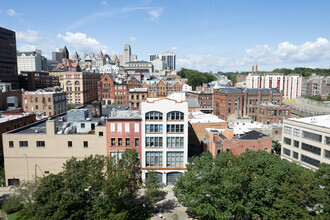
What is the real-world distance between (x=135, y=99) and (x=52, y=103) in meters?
40.3

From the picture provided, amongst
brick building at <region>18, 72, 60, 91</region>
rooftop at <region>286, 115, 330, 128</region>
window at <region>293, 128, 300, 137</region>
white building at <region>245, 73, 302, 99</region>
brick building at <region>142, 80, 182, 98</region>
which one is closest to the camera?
rooftop at <region>286, 115, 330, 128</region>

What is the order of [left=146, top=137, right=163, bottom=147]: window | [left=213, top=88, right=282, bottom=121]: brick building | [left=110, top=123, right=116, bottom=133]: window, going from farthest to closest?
[left=213, top=88, right=282, bottom=121]: brick building → [left=146, top=137, right=163, bottom=147]: window → [left=110, top=123, right=116, bottom=133]: window

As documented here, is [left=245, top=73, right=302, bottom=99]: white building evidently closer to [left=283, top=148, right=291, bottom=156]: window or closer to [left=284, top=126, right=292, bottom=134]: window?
[left=284, top=126, right=292, bottom=134]: window

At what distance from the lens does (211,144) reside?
5512 centimetres

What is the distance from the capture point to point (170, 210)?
143 ft

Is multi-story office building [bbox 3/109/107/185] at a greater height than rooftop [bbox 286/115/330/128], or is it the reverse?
rooftop [bbox 286/115/330/128]

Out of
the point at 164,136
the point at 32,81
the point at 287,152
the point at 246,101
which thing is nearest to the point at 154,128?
the point at 164,136

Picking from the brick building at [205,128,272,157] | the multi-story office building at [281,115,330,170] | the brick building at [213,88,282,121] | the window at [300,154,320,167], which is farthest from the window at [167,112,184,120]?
the brick building at [213,88,282,121]

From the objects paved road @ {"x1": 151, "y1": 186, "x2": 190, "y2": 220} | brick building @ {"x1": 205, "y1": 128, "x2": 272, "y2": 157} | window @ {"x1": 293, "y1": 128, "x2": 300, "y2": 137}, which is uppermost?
window @ {"x1": 293, "y1": 128, "x2": 300, "y2": 137}

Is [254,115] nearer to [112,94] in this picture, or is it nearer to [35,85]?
[112,94]

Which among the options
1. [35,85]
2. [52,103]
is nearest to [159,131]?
[52,103]

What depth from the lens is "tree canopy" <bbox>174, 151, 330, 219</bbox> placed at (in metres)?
33.4

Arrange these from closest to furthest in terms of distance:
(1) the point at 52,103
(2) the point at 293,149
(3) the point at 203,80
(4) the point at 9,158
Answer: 1. (4) the point at 9,158
2. (2) the point at 293,149
3. (1) the point at 52,103
4. (3) the point at 203,80

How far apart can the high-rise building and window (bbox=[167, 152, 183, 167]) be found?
128 metres
